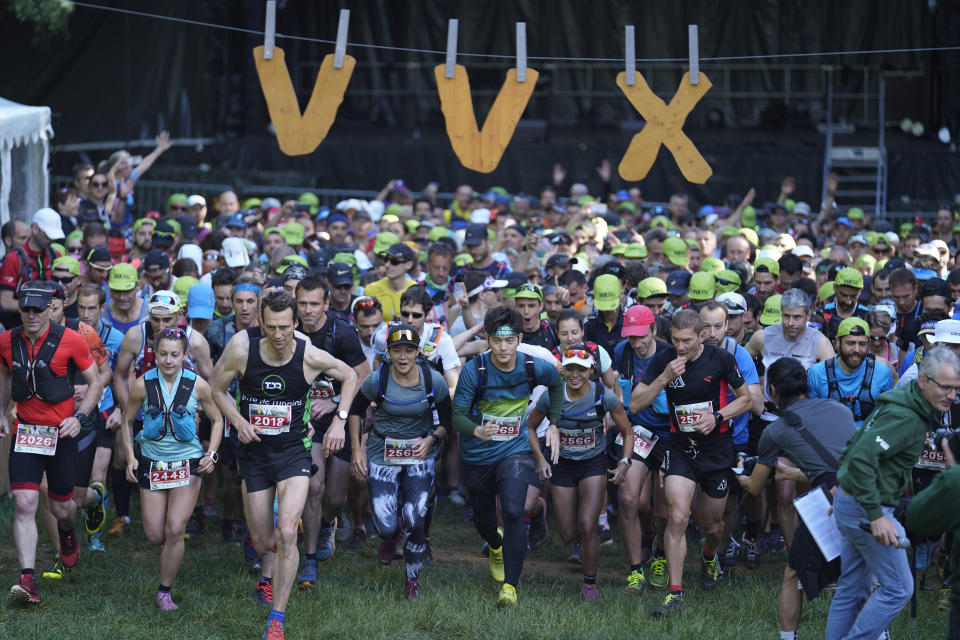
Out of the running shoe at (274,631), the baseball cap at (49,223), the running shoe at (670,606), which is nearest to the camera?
the running shoe at (274,631)

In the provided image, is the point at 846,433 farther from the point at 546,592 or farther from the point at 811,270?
the point at 811,270

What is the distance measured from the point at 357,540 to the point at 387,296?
6.48 ft

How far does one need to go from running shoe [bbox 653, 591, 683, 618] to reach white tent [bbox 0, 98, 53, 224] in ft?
28.1

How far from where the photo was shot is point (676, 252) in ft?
37.7

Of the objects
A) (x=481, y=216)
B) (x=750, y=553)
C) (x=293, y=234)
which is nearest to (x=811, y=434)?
(x=750, y=553)

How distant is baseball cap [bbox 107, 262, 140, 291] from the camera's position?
8602 mm

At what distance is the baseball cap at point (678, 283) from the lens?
9.59m

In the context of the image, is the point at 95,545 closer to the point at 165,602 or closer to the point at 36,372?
the point at 165,602

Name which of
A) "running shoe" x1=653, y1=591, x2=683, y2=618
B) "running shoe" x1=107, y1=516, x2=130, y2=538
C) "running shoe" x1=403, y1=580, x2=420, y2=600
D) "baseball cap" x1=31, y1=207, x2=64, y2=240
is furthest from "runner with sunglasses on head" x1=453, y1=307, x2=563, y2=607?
"baseball cap" x1=31, y1=207, x2=64, y2=240

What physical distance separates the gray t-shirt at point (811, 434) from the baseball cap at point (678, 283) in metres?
3.07

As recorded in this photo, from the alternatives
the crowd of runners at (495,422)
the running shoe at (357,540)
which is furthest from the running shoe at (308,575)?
the running shoe at (357,540)

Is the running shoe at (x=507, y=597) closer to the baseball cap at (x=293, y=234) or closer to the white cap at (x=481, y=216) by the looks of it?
the baseball cap at (x=293, y=234)

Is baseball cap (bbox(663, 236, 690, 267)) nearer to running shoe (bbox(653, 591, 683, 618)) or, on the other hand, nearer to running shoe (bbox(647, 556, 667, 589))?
running shoe (bbox(647, 556, 667, 589))

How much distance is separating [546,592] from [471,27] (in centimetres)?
2046
